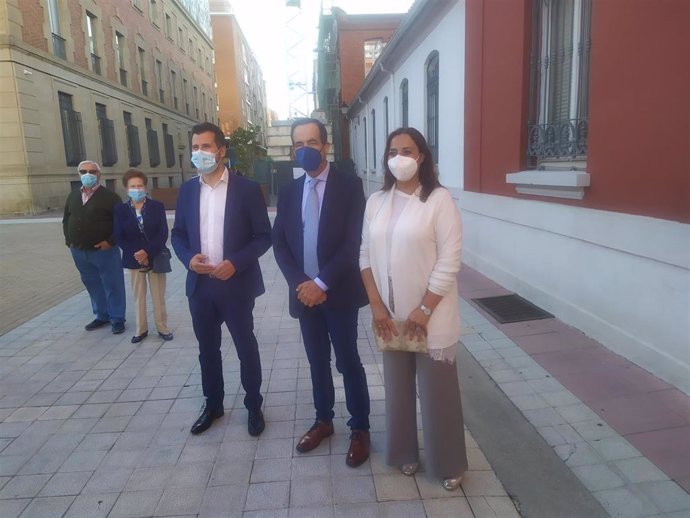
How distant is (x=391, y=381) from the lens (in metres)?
2.72

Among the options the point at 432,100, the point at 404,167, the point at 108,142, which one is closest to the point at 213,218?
the point at 404,167

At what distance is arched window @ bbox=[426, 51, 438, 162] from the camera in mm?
9977

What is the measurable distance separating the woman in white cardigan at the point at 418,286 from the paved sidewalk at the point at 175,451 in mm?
342

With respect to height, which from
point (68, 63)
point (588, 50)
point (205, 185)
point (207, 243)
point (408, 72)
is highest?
point (68, 63)

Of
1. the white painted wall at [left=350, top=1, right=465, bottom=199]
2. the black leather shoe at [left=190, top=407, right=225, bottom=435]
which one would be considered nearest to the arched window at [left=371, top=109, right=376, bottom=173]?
the white painted wall at [left=350, top=1, right=465, bottom=199]

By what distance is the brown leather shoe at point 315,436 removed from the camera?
10.0 ft

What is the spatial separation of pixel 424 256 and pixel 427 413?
0.84 metres

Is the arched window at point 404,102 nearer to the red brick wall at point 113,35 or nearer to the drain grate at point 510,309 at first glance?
the drain grate at point 510,309

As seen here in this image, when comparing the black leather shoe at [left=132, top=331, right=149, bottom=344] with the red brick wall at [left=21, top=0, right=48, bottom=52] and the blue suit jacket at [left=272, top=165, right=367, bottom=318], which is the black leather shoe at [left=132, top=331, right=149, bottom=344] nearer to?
the blue suit jacket at [left=272, top=165, right=367, bottom=318]

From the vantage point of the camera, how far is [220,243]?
3195 millimetres

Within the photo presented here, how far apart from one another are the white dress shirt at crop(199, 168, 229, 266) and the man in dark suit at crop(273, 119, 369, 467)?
41 cm

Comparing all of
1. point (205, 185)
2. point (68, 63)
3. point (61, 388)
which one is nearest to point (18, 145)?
point (68, 63)

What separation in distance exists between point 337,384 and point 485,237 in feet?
13.0

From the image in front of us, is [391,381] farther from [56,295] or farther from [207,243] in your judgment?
[56,295]
